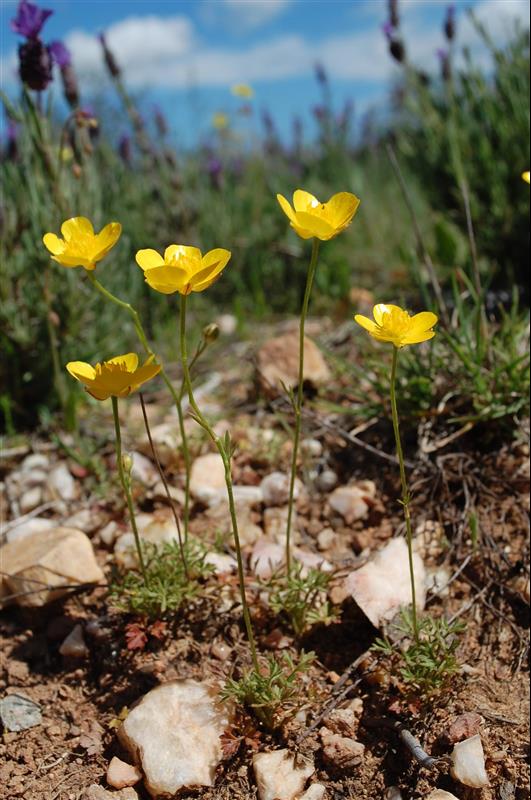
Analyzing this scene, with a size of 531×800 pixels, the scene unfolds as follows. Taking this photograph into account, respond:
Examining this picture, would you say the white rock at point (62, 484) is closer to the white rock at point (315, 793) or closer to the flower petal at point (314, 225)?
the white rock at point (315, 793)

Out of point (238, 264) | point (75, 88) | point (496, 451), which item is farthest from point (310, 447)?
point (238, 264)

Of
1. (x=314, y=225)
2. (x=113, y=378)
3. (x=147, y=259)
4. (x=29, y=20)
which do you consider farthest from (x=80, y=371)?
(x=29, y=20)

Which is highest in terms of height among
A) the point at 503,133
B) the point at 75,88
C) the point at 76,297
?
the point at 75,88

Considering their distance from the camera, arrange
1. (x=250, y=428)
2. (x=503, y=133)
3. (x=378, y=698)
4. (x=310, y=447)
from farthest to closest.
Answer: (x=503, y=133), (x=250, y=428), (x=310, y=447), (x=378, y=698)

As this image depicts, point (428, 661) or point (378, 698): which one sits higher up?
point (428, 661)

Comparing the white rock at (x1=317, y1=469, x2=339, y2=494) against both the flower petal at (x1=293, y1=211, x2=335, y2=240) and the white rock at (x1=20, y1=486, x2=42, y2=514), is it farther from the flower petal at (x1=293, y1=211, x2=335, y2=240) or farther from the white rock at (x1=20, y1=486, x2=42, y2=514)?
the flower petal at (x1=293, y1=211, x2=335, y2=240)

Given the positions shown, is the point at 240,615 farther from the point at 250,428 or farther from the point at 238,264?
the point at 238,264

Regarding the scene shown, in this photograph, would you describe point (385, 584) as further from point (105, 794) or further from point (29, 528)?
point (29, 528)
